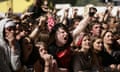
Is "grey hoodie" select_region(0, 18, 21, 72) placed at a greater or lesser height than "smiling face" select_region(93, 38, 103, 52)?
greater

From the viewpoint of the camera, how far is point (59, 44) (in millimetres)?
6871

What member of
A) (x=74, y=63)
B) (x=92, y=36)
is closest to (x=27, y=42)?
(x=74, y=63)

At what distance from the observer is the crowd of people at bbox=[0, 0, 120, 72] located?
5.98m

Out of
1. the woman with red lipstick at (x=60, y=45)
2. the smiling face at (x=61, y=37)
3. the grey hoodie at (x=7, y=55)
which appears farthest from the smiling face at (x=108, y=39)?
the grey hoodie at (x=7, y=55)

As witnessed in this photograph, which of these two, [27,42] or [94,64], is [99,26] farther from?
[27,42]

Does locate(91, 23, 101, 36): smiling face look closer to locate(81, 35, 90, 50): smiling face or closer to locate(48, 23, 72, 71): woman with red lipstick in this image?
locate(81, 35, 90, 50): smiling face

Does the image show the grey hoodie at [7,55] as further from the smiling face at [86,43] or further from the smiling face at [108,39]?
the smiling face at [108,39]

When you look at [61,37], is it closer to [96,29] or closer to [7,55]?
[7,55]

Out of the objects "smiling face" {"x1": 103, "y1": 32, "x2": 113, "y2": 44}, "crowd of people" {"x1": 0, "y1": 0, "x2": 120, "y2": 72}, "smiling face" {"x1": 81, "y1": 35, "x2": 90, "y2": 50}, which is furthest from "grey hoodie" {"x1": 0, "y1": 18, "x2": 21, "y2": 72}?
"smiling face" {"x1": 103, "y1": 32, "x2": 113, "y2": 44}

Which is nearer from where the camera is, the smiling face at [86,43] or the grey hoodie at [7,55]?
the grey hoodie at [7,55]

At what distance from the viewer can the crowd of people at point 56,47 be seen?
235 inches

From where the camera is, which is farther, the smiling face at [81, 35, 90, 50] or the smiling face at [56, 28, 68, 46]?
the smiling face at [81, 35, 90, 50]

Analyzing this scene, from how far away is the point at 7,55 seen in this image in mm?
5961

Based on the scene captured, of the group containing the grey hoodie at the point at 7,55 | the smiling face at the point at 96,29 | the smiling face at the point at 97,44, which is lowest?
the smiling face at the point at 97,44
